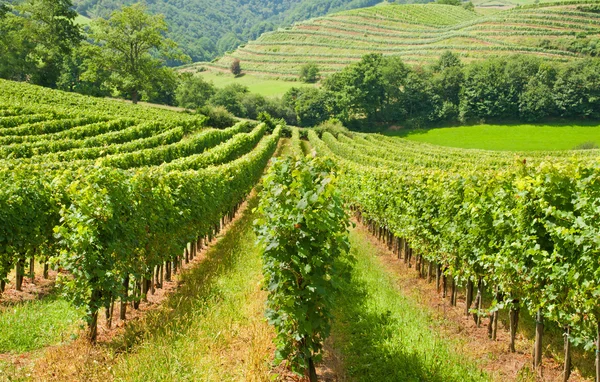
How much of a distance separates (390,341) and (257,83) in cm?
11409

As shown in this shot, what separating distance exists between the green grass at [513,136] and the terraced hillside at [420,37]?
121 ft

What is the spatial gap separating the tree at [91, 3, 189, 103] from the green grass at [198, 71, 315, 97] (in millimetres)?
36255

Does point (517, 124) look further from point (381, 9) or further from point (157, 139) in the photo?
point (381, 9)

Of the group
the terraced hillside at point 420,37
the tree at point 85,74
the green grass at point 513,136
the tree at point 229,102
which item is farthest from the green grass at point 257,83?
the tree at point 85,74

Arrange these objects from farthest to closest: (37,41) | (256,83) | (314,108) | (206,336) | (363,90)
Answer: (256,83), (314,108), (363,90), (37,41), (206,336)

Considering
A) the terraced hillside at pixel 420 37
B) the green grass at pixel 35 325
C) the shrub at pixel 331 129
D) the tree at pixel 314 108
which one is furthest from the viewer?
the terraced hillside at pixel 420 37

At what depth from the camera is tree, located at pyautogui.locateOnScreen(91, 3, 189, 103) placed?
62281 millimetres

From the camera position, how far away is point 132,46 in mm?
64438

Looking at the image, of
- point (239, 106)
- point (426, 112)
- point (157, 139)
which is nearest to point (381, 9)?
point (426, 112)

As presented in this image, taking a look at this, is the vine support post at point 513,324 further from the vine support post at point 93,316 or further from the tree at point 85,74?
the tree at point 85,74

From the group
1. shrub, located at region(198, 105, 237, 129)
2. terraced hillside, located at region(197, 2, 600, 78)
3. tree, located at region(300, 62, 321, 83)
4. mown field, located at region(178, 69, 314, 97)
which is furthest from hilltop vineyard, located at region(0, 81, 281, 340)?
terraced hillside, located at region(197, 2, 600, 78)

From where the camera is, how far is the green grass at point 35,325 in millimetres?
7402

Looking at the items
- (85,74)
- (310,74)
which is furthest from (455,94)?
(85,74)

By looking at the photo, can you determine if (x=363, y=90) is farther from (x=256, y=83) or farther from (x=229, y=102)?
(x=256, y=83)
